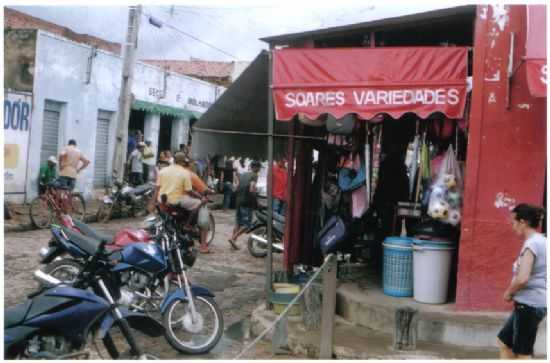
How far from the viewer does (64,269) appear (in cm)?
680

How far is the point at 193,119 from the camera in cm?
2497

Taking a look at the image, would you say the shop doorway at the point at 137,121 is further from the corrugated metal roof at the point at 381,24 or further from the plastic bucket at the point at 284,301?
the plastic bucket at the point at 284,301

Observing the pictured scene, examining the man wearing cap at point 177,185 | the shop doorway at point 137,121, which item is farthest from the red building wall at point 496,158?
the shop doorway at point 137,121

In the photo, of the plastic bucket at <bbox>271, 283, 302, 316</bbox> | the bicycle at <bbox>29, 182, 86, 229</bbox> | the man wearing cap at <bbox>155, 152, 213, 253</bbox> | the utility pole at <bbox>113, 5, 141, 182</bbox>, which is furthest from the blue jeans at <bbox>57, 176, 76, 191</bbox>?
the plastic bucket at <bbox>271, 283, 302, 316</bbox>

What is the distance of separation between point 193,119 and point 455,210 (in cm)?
1914

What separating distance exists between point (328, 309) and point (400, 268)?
146 cm

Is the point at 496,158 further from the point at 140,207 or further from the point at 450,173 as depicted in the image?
the point at 140,207

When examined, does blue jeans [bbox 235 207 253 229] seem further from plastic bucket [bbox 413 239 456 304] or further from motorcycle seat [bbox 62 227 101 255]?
motorcycle seat [bbox 62 227 101 255]

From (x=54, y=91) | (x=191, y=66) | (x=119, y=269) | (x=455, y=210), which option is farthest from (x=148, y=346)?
(x=191, y=66)

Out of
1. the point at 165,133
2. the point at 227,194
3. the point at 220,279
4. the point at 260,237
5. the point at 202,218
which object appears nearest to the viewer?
the point at 220,279

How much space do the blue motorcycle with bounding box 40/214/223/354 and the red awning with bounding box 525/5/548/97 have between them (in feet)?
11.0

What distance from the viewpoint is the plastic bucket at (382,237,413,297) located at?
22.5 ft

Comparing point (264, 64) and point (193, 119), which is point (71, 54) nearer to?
point (193, 119)

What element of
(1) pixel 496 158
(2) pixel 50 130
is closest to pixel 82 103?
(2) pixel 50 130
